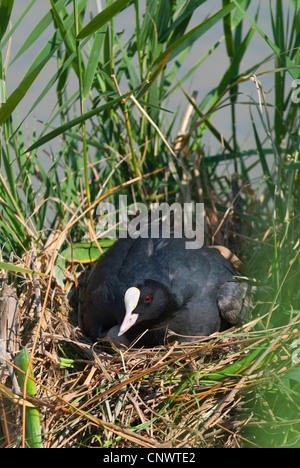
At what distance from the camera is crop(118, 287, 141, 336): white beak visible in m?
2.33

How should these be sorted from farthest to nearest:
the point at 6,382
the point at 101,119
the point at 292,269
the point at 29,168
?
the point at 101,119
the point at 29,168
the point at 292,269
the point at 6,382

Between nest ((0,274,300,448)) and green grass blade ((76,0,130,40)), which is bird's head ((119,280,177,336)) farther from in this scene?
green grass blade ((76,0,130,40))

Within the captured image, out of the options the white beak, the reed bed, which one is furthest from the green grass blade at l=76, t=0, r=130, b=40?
the white beak

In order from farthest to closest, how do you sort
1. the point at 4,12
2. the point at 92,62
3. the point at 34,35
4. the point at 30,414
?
the point at 92,62
the point at 34,35
the point at 4,12
the point at 30,414

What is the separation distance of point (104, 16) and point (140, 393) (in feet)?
4.66

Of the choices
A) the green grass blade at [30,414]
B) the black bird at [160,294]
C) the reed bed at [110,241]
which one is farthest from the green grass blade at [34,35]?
the green grass blade at [30,414]

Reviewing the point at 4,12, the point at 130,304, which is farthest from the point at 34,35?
the point at 130,304

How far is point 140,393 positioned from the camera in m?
2.22

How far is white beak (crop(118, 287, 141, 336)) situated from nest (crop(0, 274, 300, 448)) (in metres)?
0.11

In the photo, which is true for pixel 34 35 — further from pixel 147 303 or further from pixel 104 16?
pixel 147 303

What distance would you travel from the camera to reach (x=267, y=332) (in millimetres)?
2223

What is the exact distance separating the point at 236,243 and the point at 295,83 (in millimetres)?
928
